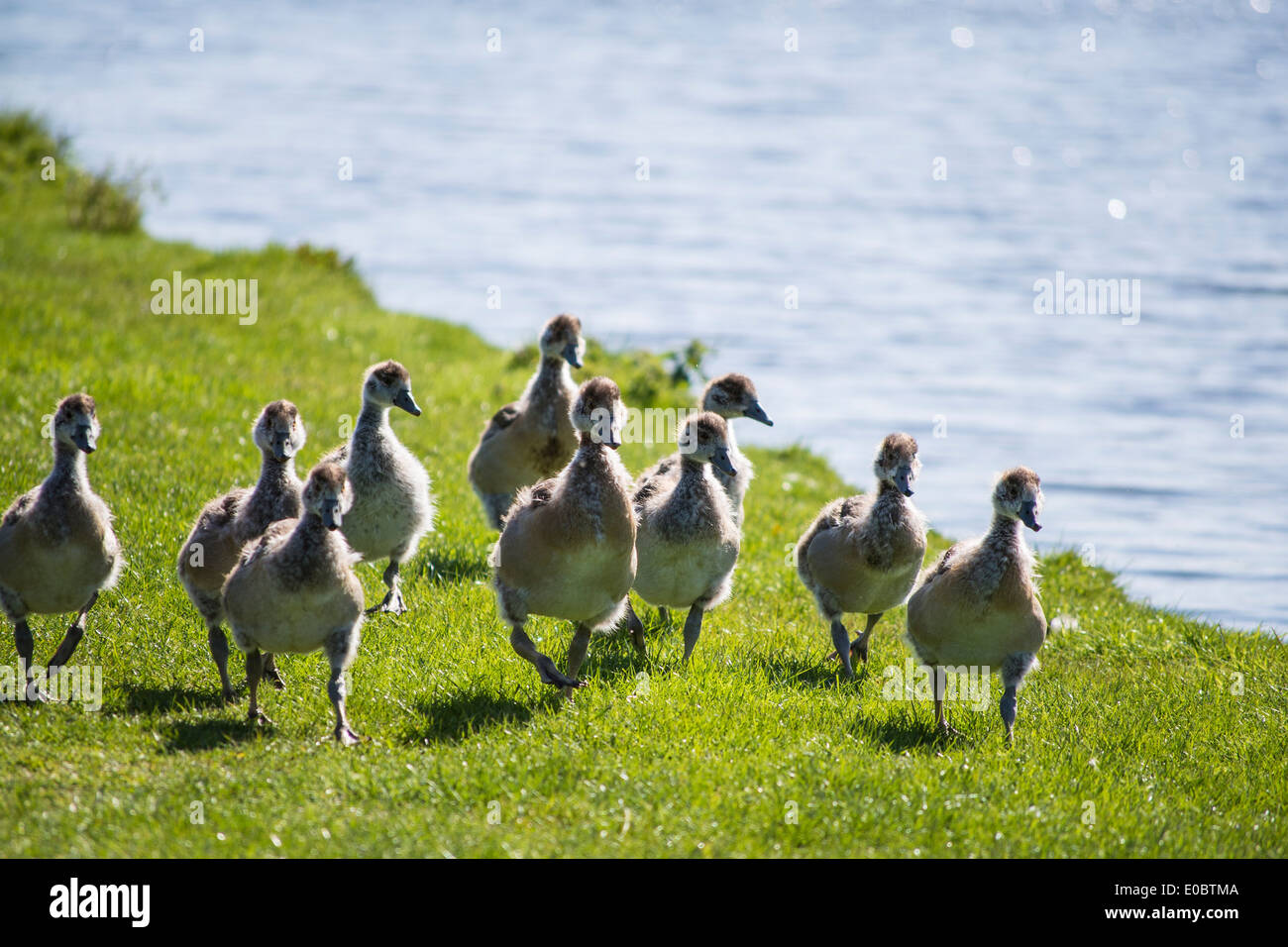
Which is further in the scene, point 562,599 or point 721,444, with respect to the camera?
point 721,444

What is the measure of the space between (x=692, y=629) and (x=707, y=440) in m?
1.52

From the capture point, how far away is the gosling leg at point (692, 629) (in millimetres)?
9891

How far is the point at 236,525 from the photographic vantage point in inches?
350

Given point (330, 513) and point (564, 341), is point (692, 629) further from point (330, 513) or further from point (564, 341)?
point (564, 341)

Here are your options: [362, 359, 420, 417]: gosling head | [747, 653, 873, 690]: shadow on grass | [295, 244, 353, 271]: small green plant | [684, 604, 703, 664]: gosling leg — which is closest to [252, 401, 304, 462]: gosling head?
[362, 359, 420, 417]: gosling head

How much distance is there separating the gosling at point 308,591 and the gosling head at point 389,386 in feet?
7.68

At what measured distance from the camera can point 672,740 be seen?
27.1 ft

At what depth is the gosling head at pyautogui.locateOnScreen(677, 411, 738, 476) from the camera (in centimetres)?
969

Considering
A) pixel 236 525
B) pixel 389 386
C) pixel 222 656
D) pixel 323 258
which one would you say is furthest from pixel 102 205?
pixel 222 656

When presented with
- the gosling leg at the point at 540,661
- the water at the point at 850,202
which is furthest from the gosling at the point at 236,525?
the water at the point at 850,202

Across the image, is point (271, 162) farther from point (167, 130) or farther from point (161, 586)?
point (161, 586)

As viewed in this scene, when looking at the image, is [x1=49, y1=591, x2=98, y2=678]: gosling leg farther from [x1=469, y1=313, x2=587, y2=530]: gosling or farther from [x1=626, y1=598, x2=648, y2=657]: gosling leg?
[x1=469, y1=313, x2=587, y2=530]: gosling
